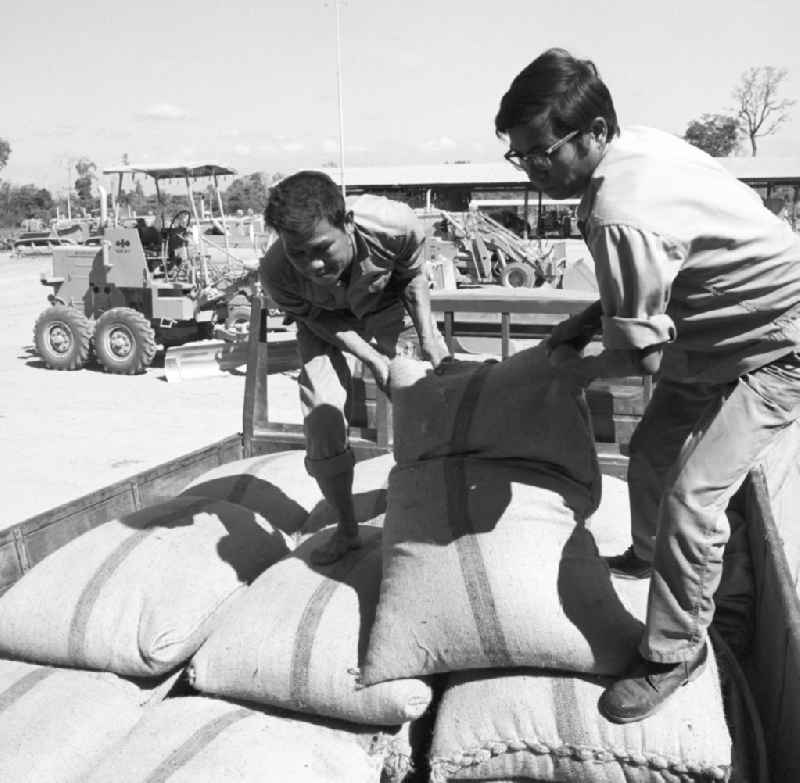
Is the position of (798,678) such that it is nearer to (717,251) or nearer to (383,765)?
(717,251)

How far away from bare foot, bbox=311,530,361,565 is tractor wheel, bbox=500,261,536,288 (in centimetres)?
1153

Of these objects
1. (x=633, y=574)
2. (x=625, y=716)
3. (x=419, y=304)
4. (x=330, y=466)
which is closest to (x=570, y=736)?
(x=625, y=716)

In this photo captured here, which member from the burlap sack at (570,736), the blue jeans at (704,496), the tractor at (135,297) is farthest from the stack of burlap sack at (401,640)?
the tractor at (135,297)

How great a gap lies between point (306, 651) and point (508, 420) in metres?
0.74

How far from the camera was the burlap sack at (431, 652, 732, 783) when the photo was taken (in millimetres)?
1655

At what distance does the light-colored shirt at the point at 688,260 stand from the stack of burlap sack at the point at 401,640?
19.3 inches

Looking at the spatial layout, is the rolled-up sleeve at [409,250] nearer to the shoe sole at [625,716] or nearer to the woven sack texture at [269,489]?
the woven sack texture at [269,489]

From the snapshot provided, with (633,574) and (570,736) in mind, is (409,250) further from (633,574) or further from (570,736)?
(570,736)

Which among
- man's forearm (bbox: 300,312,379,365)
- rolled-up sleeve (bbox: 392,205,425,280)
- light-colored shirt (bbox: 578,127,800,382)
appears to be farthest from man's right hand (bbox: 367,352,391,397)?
light-colored shirt (bbox: 578,127,800,382)

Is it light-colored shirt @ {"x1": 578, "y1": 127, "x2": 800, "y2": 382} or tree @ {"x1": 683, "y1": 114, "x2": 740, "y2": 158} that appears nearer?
light-colored shirt @ {"x1": 578, "y1": 127, "x2": 800, "y2": 382}

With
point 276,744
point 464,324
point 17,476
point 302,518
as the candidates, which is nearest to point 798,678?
point 276,744

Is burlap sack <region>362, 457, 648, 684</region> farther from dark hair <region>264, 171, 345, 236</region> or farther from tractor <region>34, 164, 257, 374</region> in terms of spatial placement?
tractor <region>34, 164, 257, 374</region>

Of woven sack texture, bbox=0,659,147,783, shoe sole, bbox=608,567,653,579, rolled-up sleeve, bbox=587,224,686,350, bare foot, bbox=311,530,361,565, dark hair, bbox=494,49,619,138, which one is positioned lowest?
woven sack texture, bbox=0,659,147,783

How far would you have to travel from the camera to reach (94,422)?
7379mm
